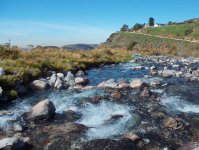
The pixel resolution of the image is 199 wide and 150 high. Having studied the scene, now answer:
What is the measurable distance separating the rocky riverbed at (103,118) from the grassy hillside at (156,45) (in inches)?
1897

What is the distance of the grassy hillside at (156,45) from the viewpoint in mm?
72894

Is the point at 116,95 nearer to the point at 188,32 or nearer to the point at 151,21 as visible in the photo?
the point at 188,32

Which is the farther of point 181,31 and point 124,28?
point 124,28

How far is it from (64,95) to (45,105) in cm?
545

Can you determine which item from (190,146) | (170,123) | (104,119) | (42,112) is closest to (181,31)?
(104,119)

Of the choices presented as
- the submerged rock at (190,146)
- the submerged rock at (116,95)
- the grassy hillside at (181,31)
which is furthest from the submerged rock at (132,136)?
the grassy hillside at (181,31)

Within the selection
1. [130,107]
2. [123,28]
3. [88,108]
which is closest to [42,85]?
[88,108]

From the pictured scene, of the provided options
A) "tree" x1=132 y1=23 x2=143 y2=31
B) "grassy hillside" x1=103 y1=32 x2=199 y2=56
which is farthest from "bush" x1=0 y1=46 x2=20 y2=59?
"tree" x1=132 y1=23 x2=143 y2=31

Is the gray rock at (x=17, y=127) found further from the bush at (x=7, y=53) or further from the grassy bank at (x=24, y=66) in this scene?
the bush at (x=7, y=53)

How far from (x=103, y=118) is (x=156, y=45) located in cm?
8089

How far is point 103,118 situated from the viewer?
15953 millimetres

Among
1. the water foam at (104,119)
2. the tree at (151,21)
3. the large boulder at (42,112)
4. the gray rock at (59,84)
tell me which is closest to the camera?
the water foam at (104,119)

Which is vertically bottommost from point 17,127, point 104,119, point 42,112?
point 17,127

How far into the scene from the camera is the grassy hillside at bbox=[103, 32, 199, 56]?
72.9 m
